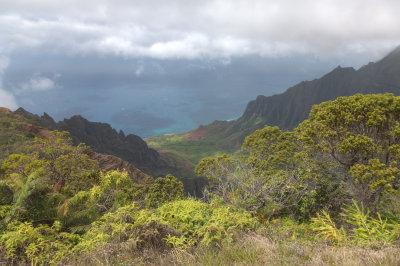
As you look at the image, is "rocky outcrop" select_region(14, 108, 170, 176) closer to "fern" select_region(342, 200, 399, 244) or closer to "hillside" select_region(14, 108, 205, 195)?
"hillside" select_region(14, 108, 205, 195)

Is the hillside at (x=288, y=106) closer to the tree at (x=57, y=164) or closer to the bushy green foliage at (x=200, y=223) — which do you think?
the tree at (x=57, y=164)

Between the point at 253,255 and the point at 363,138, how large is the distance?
614cm

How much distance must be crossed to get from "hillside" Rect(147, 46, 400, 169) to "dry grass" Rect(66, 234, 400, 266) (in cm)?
12693

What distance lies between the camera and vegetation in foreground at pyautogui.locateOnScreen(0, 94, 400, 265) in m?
3.93

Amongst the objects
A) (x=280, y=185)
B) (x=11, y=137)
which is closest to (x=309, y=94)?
(x=11, y=137)

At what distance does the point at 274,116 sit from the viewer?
18112cm

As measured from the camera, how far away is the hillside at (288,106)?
14900 centimetres

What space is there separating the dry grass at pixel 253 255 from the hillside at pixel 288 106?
127 m

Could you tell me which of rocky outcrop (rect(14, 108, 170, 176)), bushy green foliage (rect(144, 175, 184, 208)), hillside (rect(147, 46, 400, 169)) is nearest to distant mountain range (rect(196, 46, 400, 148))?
hillside (rect(147, 46, 400, 169))

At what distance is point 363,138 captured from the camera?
7.55 metres

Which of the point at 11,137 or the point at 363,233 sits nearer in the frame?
the point at 363,233

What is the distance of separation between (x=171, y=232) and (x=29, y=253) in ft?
8.57

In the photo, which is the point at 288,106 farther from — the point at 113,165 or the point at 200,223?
the point at 200,223

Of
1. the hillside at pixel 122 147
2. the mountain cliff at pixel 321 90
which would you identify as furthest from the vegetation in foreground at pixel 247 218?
the mountain cliff at pixel 321 90
